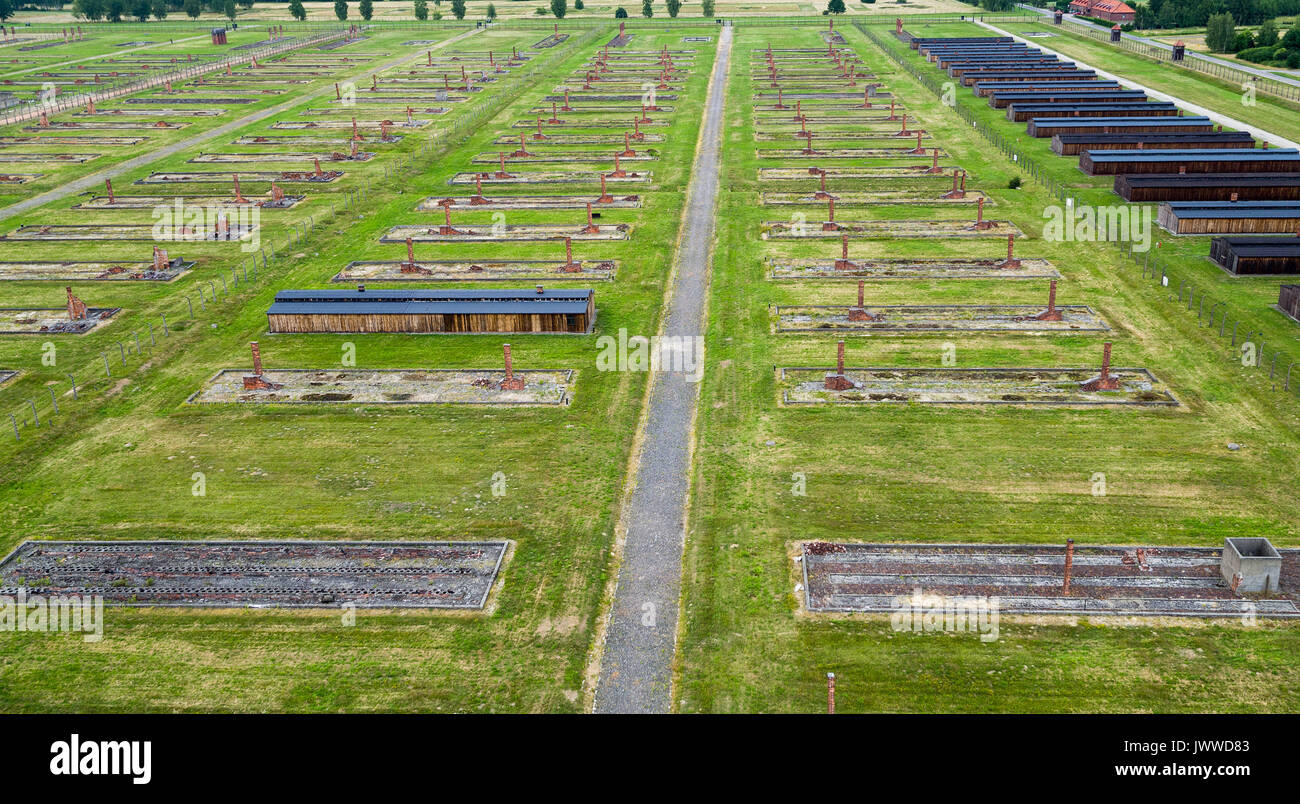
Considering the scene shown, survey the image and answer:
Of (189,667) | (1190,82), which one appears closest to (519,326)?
(189,667)

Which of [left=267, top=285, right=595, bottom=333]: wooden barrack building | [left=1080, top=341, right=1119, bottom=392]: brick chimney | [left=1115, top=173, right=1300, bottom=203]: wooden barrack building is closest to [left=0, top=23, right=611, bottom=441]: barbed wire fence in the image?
[left=267, top=285, right=595, bottom=333]: wooden barrack building

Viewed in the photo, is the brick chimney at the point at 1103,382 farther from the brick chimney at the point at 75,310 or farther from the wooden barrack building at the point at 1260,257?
the brick chimney at the point at 75,310

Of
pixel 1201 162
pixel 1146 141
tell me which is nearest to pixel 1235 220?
pixel 1201 162

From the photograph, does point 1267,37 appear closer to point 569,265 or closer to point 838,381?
point 569,265

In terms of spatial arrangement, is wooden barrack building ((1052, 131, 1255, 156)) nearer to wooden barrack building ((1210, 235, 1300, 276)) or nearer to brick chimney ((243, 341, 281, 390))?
wooden barrack building ((1210, 235, 1300, 276))

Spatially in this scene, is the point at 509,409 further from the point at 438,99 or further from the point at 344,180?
the point at 438,99

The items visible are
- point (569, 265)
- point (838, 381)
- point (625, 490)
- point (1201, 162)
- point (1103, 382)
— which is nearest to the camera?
point (625, 490)

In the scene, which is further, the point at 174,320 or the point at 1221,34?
the point at 1221,34
